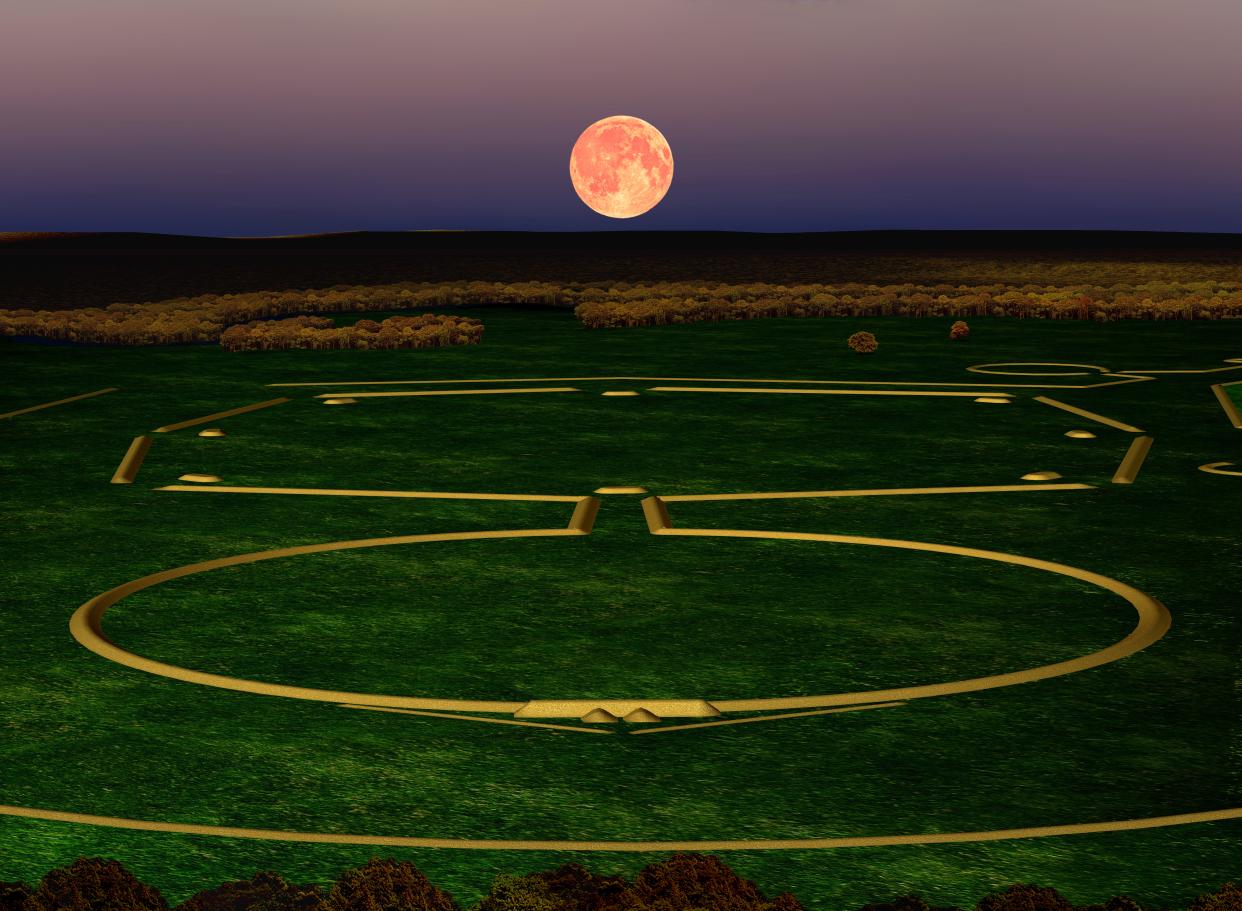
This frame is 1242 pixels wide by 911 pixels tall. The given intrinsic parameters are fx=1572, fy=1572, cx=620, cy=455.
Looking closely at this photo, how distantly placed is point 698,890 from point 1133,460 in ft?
A: 37.3

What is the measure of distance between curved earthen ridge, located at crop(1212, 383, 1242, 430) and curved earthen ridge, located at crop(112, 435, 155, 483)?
11.7m

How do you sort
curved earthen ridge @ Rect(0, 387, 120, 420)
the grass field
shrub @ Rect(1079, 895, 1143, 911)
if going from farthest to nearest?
curved earthen ridge @ Rect(0, 387, 120, 420), the grass field, shrub @ Rect(1079, 895, 1143, 911)

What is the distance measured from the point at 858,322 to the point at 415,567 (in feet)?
88.6

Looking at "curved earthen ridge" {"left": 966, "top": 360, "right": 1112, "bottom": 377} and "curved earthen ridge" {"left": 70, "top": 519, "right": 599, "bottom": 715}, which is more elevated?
"curved earthen ridge" {"left": 70, "top": 519, "right": 599, "bottom": 715}

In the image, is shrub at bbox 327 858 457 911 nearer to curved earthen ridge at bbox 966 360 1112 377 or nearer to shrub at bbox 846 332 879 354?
curved earthen ridge at bbox 966 360 1112 377

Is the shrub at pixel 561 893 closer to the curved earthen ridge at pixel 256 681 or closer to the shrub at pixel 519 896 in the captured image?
the shrub at pixel 519 896

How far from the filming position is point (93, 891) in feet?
15.7

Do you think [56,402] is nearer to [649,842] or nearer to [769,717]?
[769,717]

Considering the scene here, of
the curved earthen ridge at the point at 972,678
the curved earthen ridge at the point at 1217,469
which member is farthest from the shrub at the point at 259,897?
the curved earthen ridge at the point at 1217,469

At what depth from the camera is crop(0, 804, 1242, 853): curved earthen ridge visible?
570cm

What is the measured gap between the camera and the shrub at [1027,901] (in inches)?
182

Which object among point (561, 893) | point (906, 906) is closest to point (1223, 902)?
point (906, 906)

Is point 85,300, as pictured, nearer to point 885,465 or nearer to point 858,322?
point 858,322

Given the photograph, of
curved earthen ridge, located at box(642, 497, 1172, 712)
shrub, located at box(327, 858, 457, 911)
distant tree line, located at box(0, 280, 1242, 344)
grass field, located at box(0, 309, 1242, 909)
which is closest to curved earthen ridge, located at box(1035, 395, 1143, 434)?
grass field, located at box(0, 309, 1242, 909)
